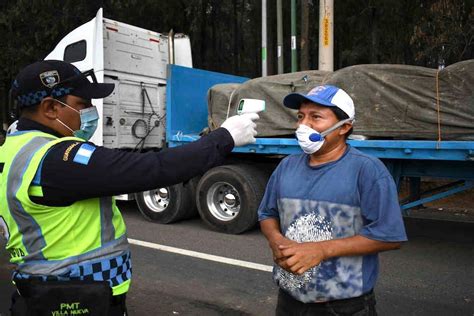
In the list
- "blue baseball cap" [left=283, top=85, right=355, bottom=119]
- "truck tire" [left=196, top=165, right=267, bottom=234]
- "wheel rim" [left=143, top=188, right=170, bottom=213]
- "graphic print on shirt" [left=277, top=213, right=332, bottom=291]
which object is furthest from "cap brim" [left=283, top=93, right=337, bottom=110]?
"wheel rim" [left=143, top=188, right=170, bottom=213]

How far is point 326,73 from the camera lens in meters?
6.02

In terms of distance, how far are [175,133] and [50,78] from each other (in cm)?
527

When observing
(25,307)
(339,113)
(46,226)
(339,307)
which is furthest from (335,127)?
(25,307)

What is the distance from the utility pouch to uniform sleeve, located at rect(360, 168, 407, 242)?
1066mm

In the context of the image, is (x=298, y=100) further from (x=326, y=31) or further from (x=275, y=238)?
(x=326, y=31)

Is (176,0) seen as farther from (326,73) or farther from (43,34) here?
(326,73)

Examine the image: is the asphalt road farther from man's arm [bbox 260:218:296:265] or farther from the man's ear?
the man's ear

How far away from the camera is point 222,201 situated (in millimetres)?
6707

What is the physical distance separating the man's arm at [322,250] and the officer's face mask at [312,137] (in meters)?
0.43

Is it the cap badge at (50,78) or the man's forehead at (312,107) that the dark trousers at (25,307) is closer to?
the cap badge at (50,78)

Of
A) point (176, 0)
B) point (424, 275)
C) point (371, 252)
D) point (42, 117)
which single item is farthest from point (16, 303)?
point (176, 0)

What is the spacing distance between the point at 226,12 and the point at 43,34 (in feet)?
25.7

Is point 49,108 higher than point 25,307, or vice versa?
point 49,108

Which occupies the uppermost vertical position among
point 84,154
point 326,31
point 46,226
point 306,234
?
point 326,31
